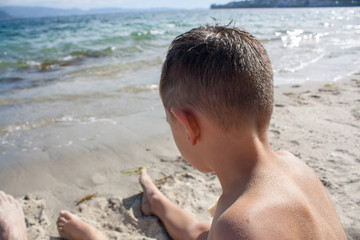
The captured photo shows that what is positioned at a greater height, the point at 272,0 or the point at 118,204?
the point at 272,0

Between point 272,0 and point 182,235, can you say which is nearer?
point 182,235

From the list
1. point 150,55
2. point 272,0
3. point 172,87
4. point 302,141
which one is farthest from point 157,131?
point 272,0

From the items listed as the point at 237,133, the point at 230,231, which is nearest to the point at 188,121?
the point at 237,133

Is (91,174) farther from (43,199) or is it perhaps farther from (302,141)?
(302,141)

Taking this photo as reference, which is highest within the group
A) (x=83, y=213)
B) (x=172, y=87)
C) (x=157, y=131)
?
(x=172, y=87)

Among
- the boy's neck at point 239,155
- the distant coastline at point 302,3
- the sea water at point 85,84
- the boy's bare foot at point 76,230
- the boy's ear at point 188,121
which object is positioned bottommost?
the boy's bare foot at point 76,230

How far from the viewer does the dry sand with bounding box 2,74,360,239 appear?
203 centimetres

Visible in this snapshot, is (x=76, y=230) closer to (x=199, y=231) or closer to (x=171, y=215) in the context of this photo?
(x=171, y=215)

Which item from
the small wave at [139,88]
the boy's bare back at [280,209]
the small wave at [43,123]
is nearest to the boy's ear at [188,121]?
the boy's bare back at [280,209]

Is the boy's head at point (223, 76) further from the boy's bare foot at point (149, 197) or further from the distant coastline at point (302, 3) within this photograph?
the distant coastline at point (302, 3)

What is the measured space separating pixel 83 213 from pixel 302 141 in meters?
2.05

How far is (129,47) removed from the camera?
33.9ft

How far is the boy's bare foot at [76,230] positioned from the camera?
1900 mm

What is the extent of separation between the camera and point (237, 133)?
114cm
